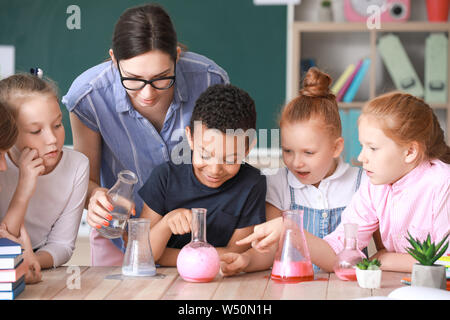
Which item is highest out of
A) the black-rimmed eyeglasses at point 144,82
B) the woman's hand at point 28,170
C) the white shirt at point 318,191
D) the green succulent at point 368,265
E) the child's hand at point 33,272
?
the black-rimmed eyeglasses at point 144,82

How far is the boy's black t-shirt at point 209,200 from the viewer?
1.50 metres

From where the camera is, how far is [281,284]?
4.06 feet

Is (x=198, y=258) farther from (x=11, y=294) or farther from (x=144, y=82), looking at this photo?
(x=144, y=82)

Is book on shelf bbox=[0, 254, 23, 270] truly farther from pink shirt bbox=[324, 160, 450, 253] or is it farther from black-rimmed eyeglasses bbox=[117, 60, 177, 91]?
pink shirt bbox=[324, 160, 450, 253]

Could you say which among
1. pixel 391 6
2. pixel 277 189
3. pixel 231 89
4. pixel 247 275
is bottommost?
pixel 247 275

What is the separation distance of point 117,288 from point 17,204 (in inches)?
13.8

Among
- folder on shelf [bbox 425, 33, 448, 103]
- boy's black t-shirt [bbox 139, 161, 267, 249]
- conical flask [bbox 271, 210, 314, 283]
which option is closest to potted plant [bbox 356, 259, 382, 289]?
conical flask [bbox 271, 210, 314, 283]

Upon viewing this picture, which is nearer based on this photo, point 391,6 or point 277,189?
point 277,189

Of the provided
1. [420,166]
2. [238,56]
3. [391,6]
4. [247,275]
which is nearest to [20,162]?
[247,275]

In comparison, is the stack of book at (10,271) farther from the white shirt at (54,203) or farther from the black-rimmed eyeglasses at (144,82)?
the black-rimmed eyeglasses at (144,82)

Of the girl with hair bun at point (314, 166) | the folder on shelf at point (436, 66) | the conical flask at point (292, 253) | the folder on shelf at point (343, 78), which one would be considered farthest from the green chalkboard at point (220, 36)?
the conical flask at point (292, 253)

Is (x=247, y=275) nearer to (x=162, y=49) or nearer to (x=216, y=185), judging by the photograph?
(x=216, y=185)

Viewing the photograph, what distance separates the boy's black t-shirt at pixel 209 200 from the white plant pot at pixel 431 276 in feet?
1.51
